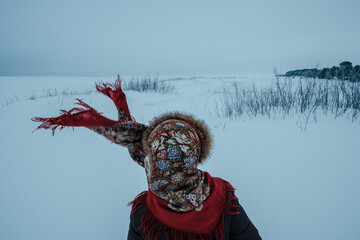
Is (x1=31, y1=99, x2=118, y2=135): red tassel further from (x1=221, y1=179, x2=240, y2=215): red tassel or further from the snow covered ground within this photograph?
the snow covered ground

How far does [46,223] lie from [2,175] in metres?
0.94

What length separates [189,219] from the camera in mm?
799

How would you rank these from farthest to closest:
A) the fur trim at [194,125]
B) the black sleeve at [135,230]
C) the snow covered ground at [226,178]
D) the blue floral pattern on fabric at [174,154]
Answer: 1. the snow covered ground at [226,178]
2. the fur trim at [194,125]
3. the black sleeve at [135,230]
4. the blue floral pattern on fabric at [174,154]

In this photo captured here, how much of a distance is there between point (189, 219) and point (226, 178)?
101cm

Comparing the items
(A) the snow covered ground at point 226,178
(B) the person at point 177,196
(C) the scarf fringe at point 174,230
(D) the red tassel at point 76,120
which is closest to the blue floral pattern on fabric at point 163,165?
(B) the person at point 177,196

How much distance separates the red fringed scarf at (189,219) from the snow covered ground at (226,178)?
2.15ft

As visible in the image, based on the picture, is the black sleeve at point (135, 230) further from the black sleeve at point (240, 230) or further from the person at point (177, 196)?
the black sleeve at point (240, 230)

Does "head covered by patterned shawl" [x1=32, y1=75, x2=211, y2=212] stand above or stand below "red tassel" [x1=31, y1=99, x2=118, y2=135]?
below

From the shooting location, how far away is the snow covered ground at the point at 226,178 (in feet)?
4.27

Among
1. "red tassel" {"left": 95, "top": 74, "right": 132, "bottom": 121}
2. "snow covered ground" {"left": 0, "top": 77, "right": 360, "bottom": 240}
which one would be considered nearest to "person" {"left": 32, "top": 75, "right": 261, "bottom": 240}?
"red tassel" {"left": 95, "top": 74, "right": 132, "bottom": 121}

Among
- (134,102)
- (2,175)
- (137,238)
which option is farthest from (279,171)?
(134,102)

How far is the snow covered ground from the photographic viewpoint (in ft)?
4.27

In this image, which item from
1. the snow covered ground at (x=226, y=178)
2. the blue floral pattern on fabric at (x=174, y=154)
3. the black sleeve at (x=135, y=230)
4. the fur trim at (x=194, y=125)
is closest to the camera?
the blue floral pattern on fabric at (x=174, y=154)

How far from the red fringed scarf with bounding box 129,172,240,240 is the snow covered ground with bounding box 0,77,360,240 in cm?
65
